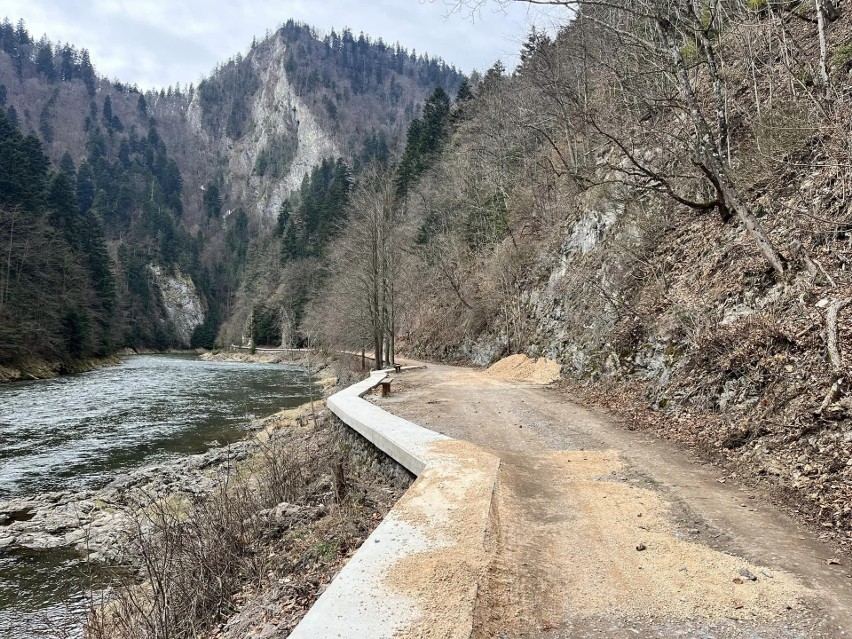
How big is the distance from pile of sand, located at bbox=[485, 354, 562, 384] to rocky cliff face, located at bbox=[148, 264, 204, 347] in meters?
87.1

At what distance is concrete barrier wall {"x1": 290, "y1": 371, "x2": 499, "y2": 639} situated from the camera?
2814 mm

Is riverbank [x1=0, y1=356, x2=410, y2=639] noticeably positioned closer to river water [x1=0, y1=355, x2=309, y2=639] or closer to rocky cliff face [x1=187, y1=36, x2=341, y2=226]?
river water [x1=0, y1=355, x2=309, y2=639]

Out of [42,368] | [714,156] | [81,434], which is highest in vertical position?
[714,156]

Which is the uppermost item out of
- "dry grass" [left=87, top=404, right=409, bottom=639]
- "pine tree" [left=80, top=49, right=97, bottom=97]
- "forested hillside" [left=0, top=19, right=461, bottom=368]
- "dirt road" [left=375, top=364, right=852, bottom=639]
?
"pine tree" [left=80, top=49, right=97, bottom=97]

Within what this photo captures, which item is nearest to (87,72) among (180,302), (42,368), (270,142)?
(270,142)

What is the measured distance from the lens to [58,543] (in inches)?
325

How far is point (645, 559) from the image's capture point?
3736mm

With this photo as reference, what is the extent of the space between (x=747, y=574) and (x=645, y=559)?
2.18 feet

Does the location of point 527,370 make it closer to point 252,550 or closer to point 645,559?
point 252,550

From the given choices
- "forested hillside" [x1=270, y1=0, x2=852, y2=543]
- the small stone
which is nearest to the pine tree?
"forested hillside" [x1=270, y1=0, x2=852, y2=543]

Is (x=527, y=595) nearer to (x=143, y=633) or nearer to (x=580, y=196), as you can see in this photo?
(x=143, y=633)

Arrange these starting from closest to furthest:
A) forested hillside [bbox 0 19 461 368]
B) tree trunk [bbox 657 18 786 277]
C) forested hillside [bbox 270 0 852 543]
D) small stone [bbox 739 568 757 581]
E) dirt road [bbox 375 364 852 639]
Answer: dirt road [bbox 375 364 852 639] < small stone [bbox 739 568 757 581] < forested hillside [bbox 270 0 852 543] < tree trunk [bbox 657 18 786 277] < forested hillside [bbox 0 19 461 368]

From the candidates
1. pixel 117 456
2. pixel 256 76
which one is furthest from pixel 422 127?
pixel 256 76

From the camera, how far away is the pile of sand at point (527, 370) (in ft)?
52.4
